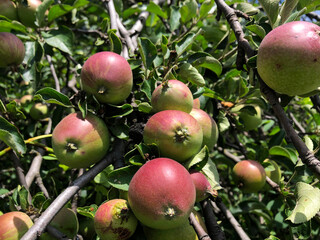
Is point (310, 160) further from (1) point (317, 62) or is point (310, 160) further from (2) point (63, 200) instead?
(2) point (63, 200)

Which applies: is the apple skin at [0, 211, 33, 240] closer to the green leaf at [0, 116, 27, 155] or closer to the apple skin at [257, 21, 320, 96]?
the green leaf at [0, 116, 27, 155]

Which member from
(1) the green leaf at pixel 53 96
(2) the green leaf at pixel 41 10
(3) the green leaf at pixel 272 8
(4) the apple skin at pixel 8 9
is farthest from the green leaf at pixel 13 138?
(3) the green leaf at pixel 272 8

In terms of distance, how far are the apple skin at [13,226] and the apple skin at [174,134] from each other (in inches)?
22.0

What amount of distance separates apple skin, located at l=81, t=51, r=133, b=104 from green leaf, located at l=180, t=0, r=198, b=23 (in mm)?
821

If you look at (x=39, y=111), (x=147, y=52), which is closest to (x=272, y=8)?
(x=147, y=52)

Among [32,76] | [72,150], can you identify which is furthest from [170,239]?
[32,76]

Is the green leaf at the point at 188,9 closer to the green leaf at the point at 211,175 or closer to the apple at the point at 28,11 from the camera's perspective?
the apple at the point at 28,11

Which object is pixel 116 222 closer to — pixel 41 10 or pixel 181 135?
pixel 181 135

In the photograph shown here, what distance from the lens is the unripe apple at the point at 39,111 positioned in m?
2.25

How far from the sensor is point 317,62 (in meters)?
0.87

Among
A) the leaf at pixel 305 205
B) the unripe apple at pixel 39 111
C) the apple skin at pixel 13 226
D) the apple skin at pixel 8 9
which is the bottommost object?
the unripe apple at pixel 39 111

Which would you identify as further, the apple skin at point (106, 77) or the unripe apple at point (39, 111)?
the unripe apple at point (39, 111)

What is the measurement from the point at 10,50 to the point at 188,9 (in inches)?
40.9

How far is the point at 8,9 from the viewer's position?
1795 millimetres
